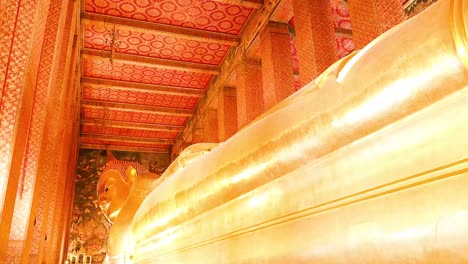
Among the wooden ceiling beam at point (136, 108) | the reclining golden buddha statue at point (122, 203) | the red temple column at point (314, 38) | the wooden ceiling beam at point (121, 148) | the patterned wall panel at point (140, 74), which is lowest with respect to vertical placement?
the reclining golden buddha statue at point (122, 203)

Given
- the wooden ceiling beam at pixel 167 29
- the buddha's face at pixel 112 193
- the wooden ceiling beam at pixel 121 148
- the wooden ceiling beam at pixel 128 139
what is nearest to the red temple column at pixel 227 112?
the wooden ceiling beam at pixel 167 29

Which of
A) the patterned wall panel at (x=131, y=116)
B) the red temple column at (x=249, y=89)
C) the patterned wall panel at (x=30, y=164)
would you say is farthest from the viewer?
the patterned wall panel at (x=131, y=116)

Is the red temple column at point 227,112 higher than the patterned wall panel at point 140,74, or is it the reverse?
the patterned wall panel at point 140,74

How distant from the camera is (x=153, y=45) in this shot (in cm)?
711

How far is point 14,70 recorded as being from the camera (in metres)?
2.35

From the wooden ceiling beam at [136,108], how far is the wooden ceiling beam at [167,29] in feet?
10.2

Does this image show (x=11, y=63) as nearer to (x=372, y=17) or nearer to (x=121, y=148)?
(x=372, y=17)

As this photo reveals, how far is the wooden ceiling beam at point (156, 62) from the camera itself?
7.07 metres

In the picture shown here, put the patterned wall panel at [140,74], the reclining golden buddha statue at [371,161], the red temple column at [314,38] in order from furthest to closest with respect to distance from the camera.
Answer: the patterned wall panel at [140,74]
the red temple column at [314,38]
the reclining golden buddha statue at [371,161]

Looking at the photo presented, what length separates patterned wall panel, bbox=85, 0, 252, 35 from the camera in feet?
19.9

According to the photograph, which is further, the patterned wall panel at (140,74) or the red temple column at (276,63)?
the patterned wall panel at (140,74)

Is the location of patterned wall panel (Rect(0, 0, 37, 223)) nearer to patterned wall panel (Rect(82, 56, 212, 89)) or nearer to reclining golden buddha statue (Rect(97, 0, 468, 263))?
reclining golden buddha statue (Rect(97, 0, 468, 263))

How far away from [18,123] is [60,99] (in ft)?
6.40

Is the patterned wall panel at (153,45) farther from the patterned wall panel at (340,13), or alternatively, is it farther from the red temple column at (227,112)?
the patterned wall panel at (340,13)
